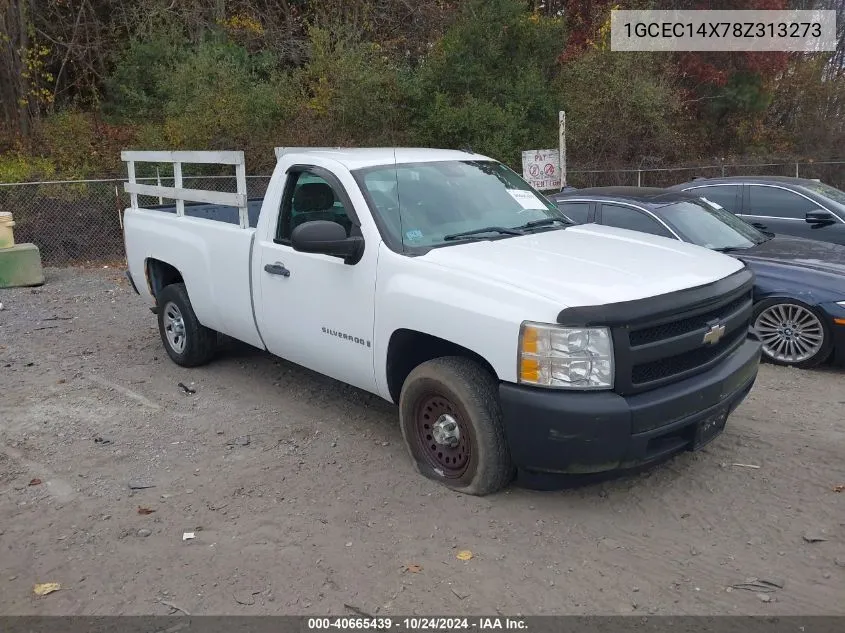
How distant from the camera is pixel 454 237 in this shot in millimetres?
4766

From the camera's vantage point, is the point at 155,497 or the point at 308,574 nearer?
the point at 308,574

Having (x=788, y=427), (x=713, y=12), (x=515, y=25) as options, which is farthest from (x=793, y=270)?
(x=713, y=12)

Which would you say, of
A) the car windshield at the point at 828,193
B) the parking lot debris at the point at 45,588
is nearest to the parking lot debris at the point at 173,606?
the parking lot debris at the point at 45,588

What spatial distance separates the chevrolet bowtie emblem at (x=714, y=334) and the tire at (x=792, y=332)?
8.90 feet

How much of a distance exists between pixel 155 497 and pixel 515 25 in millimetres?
15727

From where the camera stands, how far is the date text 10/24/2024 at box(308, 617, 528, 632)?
3.27 metres

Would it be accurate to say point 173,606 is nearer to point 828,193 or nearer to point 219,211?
point 219,211

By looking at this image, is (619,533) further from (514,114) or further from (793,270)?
(514,114)

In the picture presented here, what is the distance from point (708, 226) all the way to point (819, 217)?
6.92 feet

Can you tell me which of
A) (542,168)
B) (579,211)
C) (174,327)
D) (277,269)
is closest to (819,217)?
(579,211)

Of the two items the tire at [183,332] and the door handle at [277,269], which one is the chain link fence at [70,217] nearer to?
the tire at [183,332]

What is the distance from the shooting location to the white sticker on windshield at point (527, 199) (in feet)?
17.9

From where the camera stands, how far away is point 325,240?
4.54m

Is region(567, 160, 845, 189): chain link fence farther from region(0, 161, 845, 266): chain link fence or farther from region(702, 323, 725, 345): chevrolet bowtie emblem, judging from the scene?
region(702, 323, 725, 345): chevrolet bowtie emblem
